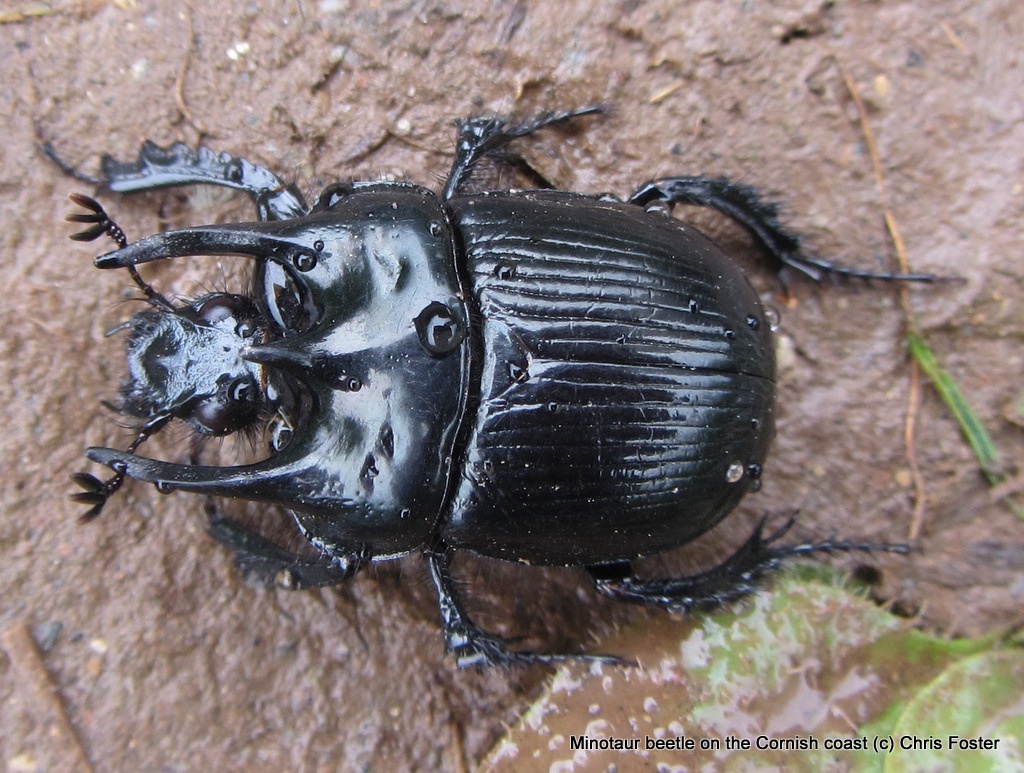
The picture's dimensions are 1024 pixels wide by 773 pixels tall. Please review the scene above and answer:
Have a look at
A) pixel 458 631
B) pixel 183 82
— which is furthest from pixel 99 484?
pixel 183 82

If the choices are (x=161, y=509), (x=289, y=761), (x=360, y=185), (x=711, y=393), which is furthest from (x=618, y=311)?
(x=289, y=761)

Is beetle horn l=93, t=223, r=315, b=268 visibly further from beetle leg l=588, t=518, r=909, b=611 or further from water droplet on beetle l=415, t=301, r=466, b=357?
beetle leg l=588, t=518, r=909, b=611

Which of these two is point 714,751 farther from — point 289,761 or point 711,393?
point 289,761

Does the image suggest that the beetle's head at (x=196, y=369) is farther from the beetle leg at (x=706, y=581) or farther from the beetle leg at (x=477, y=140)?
the beetle leg at (x=706, y=581)

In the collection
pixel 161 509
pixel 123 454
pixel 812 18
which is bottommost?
pixel 161 509

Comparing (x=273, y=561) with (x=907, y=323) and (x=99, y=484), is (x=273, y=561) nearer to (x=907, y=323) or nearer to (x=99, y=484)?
(x=99, y=484)

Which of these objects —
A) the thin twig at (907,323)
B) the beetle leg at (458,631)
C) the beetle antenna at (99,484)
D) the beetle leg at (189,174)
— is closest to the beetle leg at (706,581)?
the beetle leg at (458,631)
